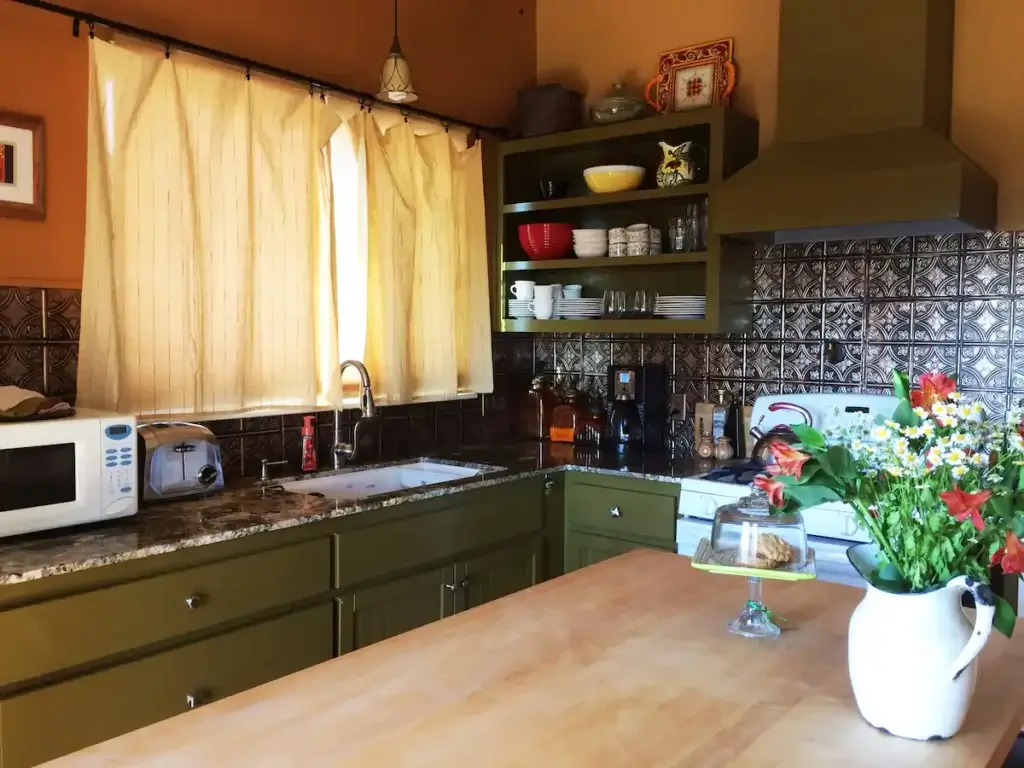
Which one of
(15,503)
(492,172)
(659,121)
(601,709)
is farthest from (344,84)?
(601,709)

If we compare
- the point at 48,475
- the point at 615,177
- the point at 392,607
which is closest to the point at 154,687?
the point at 48,475

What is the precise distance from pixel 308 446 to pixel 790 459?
6.71ft

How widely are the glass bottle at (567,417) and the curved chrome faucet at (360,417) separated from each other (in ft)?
3.13

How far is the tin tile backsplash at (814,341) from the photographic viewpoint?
96.3 inches

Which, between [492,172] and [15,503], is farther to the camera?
[492,172]

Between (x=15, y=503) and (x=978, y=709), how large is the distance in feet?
6.22

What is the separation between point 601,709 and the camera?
1231mm

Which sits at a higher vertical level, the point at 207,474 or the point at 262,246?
the point at 262,246

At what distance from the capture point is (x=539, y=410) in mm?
3922

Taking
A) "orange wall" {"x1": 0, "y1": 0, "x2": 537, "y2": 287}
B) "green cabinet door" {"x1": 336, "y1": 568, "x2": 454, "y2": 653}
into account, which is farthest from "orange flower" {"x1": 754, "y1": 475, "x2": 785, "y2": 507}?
"orange wall" {"x1": 0, "y1": 0, "x2": 537, "y2": 287}

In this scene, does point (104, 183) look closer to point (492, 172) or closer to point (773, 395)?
point (492, 172)

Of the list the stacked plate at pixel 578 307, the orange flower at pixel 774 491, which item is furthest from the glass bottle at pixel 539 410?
the orange flower at pixel 774 491

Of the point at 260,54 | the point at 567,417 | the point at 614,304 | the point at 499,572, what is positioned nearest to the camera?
the point at 260,54

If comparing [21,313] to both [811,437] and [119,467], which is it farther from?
[811,437]
